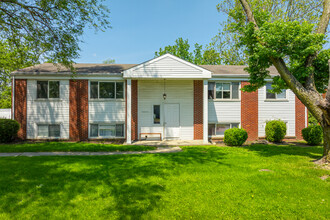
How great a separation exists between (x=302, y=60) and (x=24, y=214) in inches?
373

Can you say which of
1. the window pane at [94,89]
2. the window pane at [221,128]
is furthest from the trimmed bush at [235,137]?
the window pane at [94,89]

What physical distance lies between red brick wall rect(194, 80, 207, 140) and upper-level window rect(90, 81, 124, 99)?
17.4 feet

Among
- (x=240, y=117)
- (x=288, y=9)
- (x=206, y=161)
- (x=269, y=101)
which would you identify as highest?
(x=288, y=9)

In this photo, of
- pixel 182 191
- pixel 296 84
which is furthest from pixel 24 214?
pixel 296 84

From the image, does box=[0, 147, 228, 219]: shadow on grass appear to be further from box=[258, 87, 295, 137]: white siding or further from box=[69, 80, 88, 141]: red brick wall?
box=[258, 87, 295, 137]: white siding

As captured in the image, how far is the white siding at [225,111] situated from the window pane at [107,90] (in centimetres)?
705

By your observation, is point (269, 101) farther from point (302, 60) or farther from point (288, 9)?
point (288, 9)

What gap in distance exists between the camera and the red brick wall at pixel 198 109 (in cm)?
1266

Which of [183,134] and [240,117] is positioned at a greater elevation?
[240,117]

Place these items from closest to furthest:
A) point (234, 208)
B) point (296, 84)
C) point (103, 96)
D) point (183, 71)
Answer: point (234, 208) < point (296, 84) < point (183, 71) < point (103, 96)

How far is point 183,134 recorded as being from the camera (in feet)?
41.3

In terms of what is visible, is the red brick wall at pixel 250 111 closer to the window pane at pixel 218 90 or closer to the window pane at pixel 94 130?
the window pane at pixel 218 90

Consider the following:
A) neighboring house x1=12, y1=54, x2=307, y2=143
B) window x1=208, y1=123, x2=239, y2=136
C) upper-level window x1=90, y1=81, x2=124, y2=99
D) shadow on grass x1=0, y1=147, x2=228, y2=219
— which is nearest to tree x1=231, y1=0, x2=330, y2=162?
shadow on grass x1=0, y1=147, x2=228, y2=219

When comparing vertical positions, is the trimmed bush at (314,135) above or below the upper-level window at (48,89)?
below
